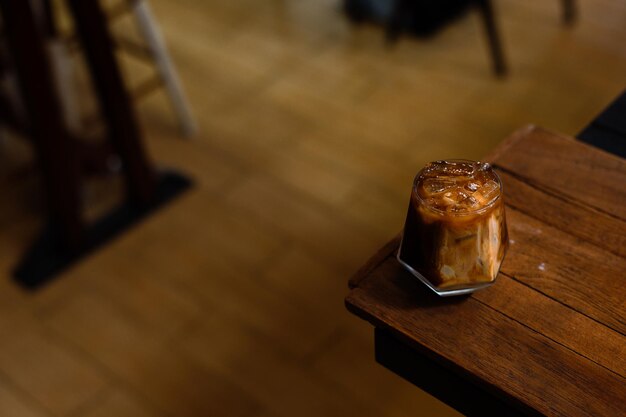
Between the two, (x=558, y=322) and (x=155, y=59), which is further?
(x=155, y=59)

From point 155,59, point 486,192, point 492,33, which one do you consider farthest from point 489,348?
point 492,33

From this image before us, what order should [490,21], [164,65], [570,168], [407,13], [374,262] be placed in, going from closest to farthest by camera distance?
1. [374,262]
2. [570,168]
3. [164,65]
4. [490,21]
5. [407,13]

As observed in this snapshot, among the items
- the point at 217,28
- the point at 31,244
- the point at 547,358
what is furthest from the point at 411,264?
the point at 217,28

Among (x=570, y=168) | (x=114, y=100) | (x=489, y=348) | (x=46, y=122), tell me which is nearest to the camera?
(x=489, y=348)

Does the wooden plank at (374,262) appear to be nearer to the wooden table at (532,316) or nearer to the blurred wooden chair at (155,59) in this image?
the wooden table at (532,316)

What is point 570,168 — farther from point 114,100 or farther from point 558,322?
point 114,100

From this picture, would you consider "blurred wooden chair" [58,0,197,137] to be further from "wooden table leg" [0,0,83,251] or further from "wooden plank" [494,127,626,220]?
"wooden plank" [494,127,626,220]
